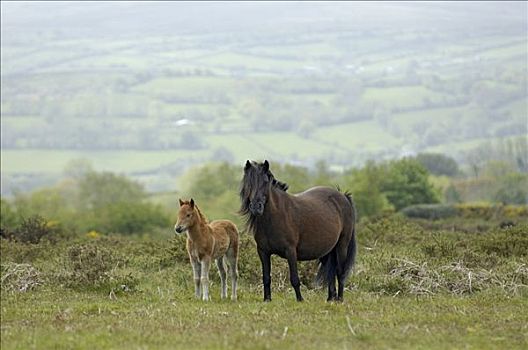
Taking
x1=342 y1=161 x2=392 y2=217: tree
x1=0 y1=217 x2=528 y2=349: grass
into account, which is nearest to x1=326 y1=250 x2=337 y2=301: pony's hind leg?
x1=0 y1=217 x2=528 y2=349: grass

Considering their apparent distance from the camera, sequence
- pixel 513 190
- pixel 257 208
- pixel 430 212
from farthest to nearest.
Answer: pixel 513 190
pixel 430 212
pixel 257 208

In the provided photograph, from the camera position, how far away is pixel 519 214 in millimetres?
48344

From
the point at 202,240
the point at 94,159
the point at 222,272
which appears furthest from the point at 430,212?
the point at 94,159

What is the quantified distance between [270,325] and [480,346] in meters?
2.71

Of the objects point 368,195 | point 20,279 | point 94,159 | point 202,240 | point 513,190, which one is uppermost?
point 202,240

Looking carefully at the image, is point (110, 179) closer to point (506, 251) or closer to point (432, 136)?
point (506, 251)

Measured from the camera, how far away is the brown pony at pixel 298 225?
48.5 feet

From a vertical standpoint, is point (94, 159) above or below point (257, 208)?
below

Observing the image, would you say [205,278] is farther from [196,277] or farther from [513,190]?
[513,190]

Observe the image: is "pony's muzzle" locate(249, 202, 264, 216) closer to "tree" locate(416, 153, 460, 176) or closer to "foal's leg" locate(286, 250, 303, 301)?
"foal's leg" locate(286, 250, 303, 301)

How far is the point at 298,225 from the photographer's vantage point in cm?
1531

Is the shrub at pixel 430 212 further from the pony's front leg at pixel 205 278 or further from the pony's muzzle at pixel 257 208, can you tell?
the pony's muzzle at pixel 257 208

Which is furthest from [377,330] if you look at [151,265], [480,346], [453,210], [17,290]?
[453,210]

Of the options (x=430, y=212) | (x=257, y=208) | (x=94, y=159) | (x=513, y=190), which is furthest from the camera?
(x=94, y=159)
